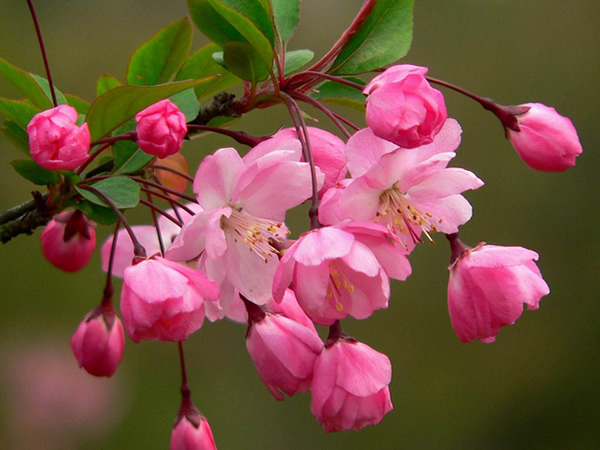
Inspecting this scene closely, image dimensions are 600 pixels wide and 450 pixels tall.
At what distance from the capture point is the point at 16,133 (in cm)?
75

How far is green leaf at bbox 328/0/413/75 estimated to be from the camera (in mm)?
777

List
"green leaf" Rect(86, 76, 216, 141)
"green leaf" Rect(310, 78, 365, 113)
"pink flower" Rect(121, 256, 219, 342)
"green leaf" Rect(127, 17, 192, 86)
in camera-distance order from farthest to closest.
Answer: "green leaf" Rect(127, 17, 192, 86) < "green leaf" Rect(310, 78, 365, 113) < "green leaf" Rect(86, 76, 216, 141) < "pink flower" Rect(121, 256, 219, 342)

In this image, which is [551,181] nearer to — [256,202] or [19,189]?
[19,189]

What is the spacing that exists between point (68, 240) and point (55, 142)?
0.36m

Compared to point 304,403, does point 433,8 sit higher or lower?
higher

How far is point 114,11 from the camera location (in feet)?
11.2

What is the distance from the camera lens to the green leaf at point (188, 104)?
72cm

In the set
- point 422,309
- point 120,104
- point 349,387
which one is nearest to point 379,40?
point 120,104

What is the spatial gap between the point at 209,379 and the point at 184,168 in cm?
233

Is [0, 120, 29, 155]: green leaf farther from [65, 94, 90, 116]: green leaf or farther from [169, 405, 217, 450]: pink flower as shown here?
[169, 405, 217, 450]: pink flower

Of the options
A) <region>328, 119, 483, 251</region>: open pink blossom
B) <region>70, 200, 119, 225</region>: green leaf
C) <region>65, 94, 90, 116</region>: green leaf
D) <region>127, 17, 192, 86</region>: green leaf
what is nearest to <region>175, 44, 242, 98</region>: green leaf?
<region>127, 17, 192, 86</region>: green leaf

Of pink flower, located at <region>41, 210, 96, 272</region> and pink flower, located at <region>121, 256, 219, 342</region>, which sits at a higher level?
pink flower, located at <region>121, 256, 219, 342</region>

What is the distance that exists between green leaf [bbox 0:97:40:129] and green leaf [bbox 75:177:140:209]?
9 centimetres

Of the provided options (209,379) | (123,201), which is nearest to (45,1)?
(209,379)
